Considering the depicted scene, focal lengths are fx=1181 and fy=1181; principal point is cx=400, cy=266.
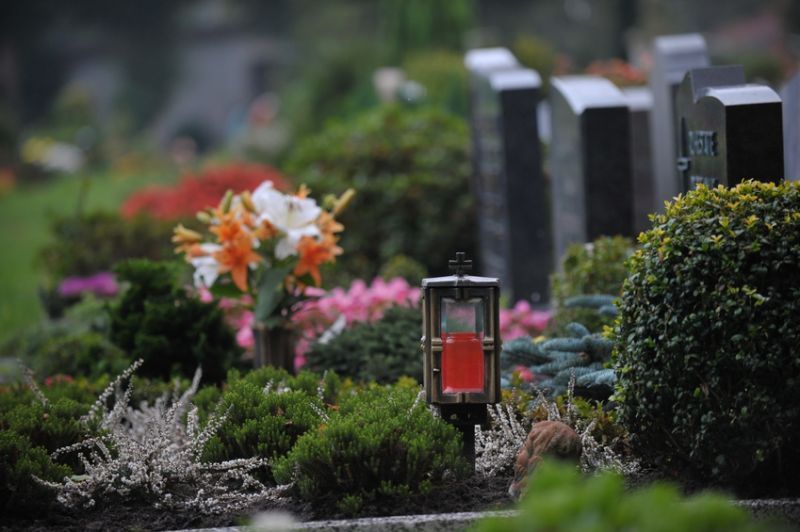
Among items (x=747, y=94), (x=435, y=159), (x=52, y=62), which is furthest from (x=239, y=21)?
(x=747, y=94)

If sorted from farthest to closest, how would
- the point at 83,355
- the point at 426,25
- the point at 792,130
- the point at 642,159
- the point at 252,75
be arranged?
the point at 252,75 → the point at 426,25 → the point at 642,159 → the point at 792,130 → the point at 83,355

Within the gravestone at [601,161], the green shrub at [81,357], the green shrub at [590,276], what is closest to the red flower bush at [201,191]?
the gravestone at [601,161]

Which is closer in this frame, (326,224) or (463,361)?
(463,361)

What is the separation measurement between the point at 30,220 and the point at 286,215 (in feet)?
71.4

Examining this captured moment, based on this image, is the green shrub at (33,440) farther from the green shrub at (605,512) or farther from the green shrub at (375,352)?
the green shrub at (605,512)

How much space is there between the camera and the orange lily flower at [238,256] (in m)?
5.76

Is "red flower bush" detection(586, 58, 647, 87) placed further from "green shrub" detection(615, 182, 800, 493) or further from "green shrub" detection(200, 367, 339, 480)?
"green shrub" detection(615, 182, 800, 493)

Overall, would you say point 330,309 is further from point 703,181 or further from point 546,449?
point 546,449

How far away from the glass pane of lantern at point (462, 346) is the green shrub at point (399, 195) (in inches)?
268

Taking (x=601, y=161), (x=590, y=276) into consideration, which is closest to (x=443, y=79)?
(x=601, y=161)

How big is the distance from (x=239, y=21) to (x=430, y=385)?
4534 cm

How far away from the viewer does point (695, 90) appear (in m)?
5.86

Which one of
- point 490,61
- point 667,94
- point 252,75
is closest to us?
point 667,94

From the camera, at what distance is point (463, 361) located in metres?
4.00
